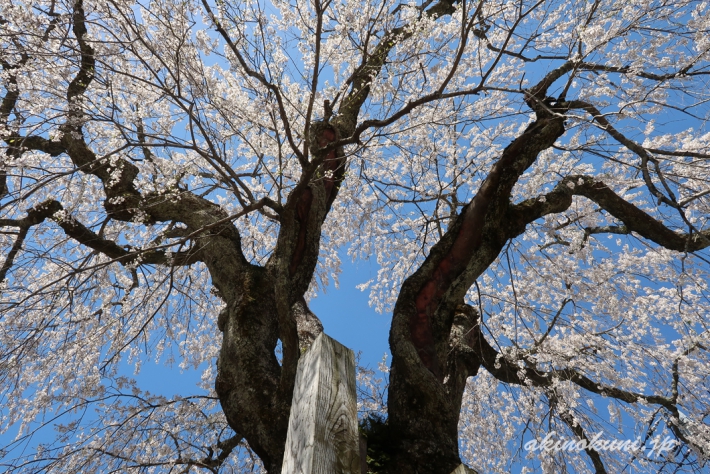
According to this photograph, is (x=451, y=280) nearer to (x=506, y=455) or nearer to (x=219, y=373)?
(x=219, y=373)

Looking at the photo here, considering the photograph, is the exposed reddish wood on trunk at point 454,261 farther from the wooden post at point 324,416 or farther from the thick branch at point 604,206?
the wooden post at point 324,416

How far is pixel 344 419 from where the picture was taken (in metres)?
1.17

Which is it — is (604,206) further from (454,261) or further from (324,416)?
(324,416)

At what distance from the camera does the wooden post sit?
1.07 meters

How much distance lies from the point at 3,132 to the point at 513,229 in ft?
12.6

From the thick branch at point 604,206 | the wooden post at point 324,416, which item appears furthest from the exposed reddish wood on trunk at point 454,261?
the wooden post at point 324,416

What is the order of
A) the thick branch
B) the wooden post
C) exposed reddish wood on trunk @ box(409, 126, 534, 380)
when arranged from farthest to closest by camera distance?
1. the thick branch
2. exposed reddish wood on trunk @ box(409, 126, 534, 380)
3. the wooden post

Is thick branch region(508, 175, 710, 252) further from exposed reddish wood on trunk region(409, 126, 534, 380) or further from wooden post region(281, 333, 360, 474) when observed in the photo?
wooden post region(281, 333, 360, 474)

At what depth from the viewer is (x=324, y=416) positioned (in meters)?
1.14

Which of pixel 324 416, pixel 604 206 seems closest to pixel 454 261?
pixel 604 206

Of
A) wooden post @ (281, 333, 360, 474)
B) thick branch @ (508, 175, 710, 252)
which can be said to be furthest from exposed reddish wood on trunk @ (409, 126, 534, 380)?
wooden post @ (281, 333, 360, 474)

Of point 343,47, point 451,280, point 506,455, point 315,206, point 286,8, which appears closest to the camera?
point 451,280

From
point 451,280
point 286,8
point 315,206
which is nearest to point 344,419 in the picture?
point 451,280

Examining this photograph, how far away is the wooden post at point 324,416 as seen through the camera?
3.50ft
